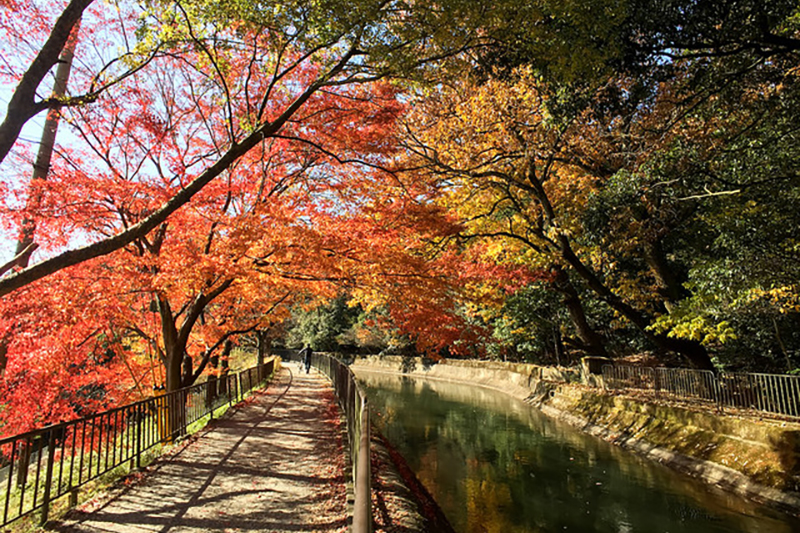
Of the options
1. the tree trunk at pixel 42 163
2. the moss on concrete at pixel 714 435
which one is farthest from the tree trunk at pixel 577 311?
the tree trunk at pixel 42 163

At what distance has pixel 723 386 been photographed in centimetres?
1107

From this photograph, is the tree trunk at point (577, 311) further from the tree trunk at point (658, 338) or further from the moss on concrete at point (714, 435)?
the moss on concrete at point (714, 435)

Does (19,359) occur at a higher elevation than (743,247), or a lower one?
lower

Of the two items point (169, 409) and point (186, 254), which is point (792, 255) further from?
point (169, 409)

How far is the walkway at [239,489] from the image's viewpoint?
180 inches

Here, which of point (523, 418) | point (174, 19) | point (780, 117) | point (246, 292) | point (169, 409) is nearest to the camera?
point (174, 19)

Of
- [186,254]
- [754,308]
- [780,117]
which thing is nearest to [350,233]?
[186,254]

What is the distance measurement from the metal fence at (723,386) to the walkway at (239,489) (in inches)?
374

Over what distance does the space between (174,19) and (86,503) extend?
6170 mm

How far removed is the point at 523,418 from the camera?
1591 centimetres

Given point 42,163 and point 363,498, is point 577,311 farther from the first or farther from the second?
point 42,163

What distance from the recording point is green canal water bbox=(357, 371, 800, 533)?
682cm

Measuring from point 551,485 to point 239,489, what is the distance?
6.06 metres

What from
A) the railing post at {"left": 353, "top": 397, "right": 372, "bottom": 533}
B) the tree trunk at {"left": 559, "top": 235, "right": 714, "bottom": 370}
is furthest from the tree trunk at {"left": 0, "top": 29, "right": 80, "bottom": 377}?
the tree trunk at {"left": 559, "top": 235, "right": 714, "bottom": 370}
